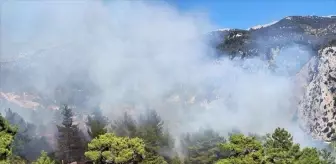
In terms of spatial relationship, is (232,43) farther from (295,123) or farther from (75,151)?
(75,151)

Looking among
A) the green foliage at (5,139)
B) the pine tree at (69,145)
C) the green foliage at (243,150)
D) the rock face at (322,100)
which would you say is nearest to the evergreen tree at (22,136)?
the pine tree at (69,145)

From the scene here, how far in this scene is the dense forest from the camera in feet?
78.3

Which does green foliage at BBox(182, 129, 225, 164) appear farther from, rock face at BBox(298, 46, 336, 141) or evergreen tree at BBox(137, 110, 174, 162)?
rock face at BBox(298, 46, 336, 141)

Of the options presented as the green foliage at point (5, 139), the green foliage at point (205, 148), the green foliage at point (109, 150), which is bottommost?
the green foliage at point (5, 139)

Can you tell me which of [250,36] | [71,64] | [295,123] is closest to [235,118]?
[295,123]

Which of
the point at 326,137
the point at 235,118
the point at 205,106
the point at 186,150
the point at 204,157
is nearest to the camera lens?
the point at 204,157

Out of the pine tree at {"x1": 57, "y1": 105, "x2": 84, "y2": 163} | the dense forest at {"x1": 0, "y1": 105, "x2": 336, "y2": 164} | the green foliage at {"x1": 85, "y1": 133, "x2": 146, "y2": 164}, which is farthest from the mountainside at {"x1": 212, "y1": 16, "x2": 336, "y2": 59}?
the green foliage at {"x1": 85, "y1": 133, "x2": 146, "y2": 164}

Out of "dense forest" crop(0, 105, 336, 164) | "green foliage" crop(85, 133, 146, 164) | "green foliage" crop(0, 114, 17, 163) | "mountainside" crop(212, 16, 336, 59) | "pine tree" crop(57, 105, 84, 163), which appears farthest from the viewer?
"mountainside" crop(212, 16, 336, 59)

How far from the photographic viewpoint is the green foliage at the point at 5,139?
64.7 ft

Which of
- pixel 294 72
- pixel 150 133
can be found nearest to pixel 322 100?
pixel 294 72

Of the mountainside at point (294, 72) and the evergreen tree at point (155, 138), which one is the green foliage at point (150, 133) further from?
the mountainside at point (294, 72)

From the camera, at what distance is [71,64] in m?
88.0

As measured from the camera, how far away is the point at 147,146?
39406 millimetres

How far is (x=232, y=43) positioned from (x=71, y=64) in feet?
110
